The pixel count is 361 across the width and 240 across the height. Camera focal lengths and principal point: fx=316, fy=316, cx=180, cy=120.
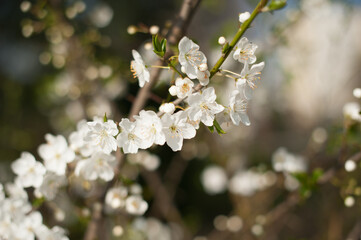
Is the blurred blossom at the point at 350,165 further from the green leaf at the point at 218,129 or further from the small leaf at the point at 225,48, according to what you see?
the small leaf at the point at 225,48

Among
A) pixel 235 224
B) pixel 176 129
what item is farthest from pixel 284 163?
pixel 176 129

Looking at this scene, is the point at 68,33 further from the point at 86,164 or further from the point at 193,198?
the point at 193,198

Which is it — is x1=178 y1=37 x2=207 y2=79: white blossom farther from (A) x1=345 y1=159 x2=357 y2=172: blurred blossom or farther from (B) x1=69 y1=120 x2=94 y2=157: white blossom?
(A) x1=345 y1=159 x2=357 y2=172: blurred blossom

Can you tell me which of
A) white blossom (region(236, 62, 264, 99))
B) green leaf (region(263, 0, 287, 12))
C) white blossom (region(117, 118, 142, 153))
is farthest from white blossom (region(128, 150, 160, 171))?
green leaf (region(263, 0, 287, 12))

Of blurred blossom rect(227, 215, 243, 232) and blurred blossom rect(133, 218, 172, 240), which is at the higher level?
blurred blossom rect(227, 215, 243, 232)

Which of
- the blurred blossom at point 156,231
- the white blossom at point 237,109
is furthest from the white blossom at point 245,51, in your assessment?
the blurred blossom at point 156,231

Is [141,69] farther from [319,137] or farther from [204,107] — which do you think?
[319,137]

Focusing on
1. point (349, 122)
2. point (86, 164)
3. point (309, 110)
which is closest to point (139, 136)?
point (86, 164)
